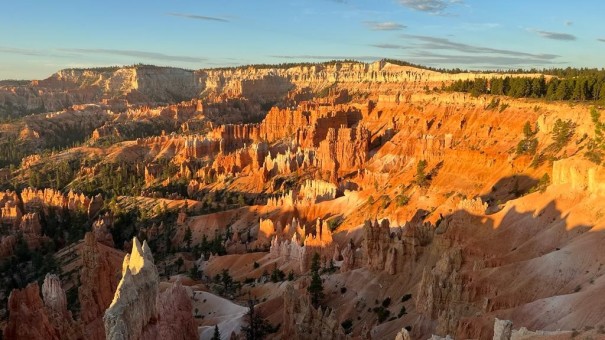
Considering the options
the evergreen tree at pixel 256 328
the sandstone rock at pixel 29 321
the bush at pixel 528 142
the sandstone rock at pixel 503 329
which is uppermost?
the bush at pixel 528 142

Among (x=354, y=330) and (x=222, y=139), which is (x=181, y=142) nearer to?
(x=222, y=139)

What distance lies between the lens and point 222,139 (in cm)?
12425

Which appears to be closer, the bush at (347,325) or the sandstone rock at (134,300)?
the sandstone rock at (134,300)

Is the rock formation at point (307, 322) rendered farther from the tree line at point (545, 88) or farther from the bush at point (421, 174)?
the tree line at point (545, 88)

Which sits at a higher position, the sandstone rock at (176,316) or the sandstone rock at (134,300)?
the sandstone rock at (134,300)

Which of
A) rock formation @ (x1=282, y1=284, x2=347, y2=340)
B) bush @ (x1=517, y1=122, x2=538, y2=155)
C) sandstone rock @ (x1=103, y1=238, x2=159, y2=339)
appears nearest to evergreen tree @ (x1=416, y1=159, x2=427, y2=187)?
bush @ (x1=517, y1=122, x2=538, y2=155)

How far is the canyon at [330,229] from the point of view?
26875 millimetres

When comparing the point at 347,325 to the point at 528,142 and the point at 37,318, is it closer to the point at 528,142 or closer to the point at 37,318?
the point at 37,318

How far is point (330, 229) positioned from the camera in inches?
2438

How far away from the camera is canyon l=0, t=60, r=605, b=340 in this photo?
88.2ft

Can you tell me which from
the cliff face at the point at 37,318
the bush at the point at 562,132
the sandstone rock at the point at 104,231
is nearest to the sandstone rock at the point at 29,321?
the cliff face at the point at 37,318

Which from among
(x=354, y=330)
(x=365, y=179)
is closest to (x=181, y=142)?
(x=365, y=179)

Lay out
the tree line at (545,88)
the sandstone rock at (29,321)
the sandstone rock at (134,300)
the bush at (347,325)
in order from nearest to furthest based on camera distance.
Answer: the sandstone rock at (134,300) → the sandstone rock at (29,321) → the bush at (347,325) → the tree line at (545,88)

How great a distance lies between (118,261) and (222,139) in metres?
75.6
